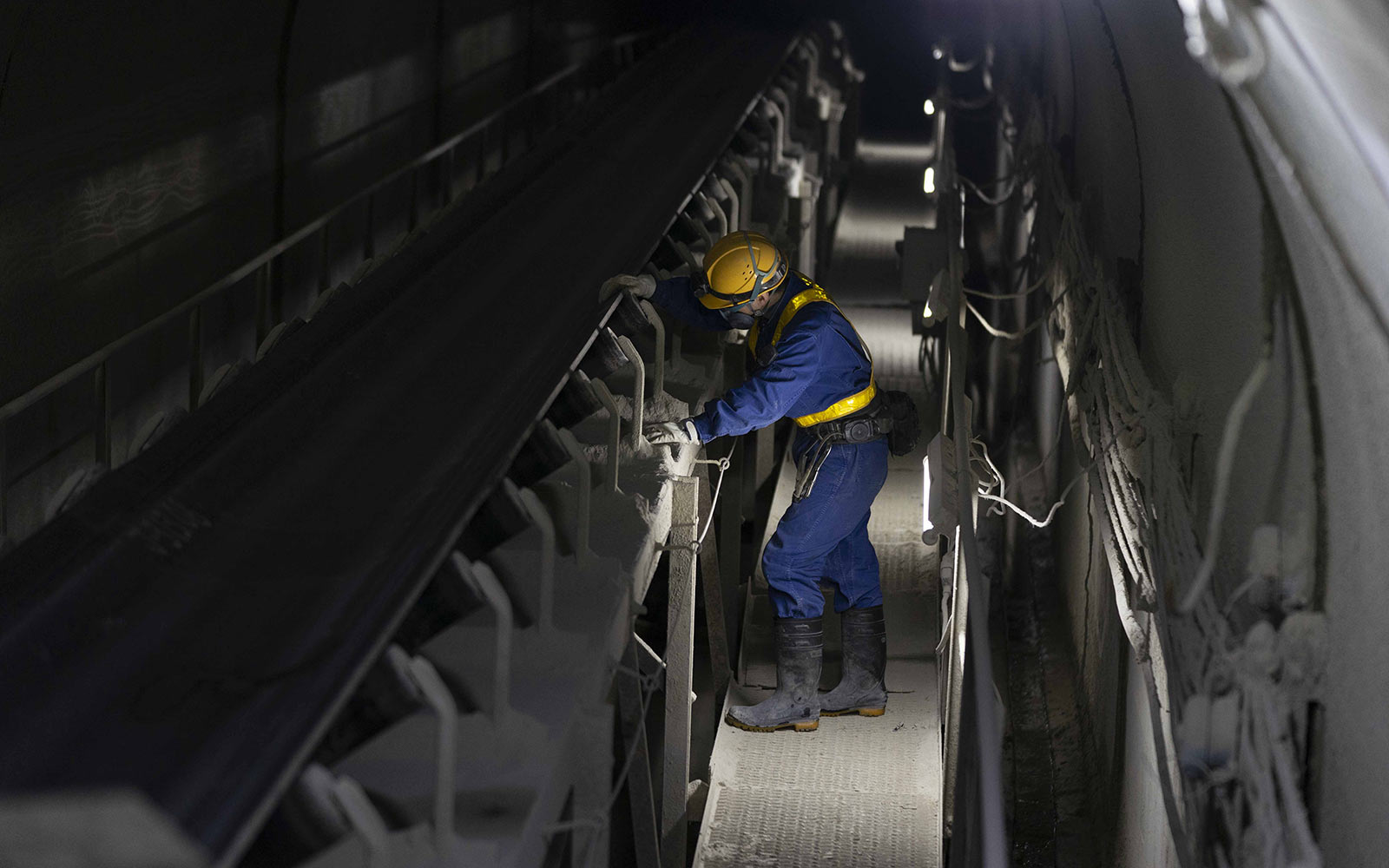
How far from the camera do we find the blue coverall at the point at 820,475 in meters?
4.03

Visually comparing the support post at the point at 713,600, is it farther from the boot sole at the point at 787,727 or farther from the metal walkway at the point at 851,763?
the boot sole at the point at 787,727

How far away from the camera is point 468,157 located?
8312 mm

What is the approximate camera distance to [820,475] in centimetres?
423

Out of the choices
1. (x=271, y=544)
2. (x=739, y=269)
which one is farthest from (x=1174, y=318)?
(x=271, y=544)

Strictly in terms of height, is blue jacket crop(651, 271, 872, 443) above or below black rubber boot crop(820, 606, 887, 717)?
above

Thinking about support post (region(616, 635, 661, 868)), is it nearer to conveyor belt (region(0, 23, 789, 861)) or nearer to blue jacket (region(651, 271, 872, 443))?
conveyor belt (region(0, 23, 789, 861))

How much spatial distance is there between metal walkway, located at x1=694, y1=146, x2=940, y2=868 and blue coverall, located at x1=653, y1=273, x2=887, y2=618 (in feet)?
1.37

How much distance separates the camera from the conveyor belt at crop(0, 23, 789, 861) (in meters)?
1.79

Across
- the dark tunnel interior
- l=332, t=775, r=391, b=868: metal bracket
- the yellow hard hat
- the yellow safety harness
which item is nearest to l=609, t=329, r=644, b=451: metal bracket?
the dark tunnel interior

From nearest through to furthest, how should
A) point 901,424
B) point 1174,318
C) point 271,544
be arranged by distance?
point 271,544, point 1174,318, point 901,424

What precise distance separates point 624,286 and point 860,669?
1635 millimetres

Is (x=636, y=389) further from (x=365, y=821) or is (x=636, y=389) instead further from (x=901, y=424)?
(x=365, y=821)

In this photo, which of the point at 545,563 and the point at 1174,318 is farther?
the point at 1174,318

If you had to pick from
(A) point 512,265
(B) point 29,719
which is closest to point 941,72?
(A) point 512,265
